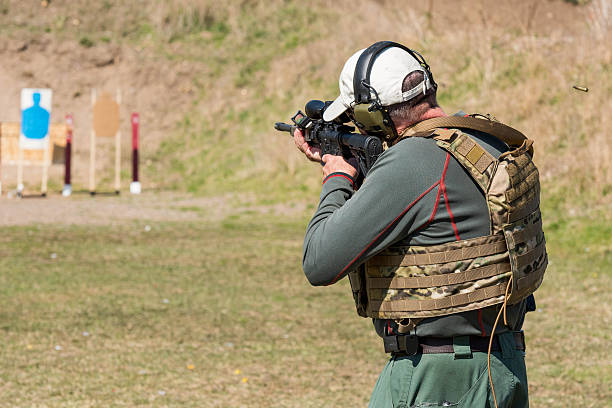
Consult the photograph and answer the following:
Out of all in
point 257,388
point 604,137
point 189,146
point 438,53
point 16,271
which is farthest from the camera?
point 189,146

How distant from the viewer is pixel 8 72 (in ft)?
67.7

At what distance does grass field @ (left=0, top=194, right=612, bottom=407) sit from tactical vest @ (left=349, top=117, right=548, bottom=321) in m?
2.63

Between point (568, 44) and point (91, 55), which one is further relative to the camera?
point (91, 55)

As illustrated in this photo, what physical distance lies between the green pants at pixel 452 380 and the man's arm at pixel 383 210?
35 cm

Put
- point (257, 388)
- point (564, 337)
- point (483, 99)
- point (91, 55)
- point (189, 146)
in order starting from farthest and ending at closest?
point (91, 55) < point (189, 146) < point (483, 99) < point (564, 337) < point (257, 388)

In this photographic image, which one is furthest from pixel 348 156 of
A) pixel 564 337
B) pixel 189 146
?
pixel 189 146

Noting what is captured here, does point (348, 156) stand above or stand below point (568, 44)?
below

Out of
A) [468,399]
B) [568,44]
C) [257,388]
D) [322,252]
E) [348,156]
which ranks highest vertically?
[568,44]

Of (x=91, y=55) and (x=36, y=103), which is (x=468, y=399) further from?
(x=91, y=55)

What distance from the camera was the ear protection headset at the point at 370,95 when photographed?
224 cm

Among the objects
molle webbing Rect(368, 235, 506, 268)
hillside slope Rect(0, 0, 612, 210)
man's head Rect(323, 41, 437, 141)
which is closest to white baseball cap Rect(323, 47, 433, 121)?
man's head Rect(323, 41, 437, 141)

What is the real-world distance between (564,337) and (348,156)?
13.4 feet

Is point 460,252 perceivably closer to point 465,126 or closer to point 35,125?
point 465,126

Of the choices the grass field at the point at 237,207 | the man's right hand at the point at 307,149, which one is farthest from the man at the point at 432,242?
the grass field at the point at 237,207
